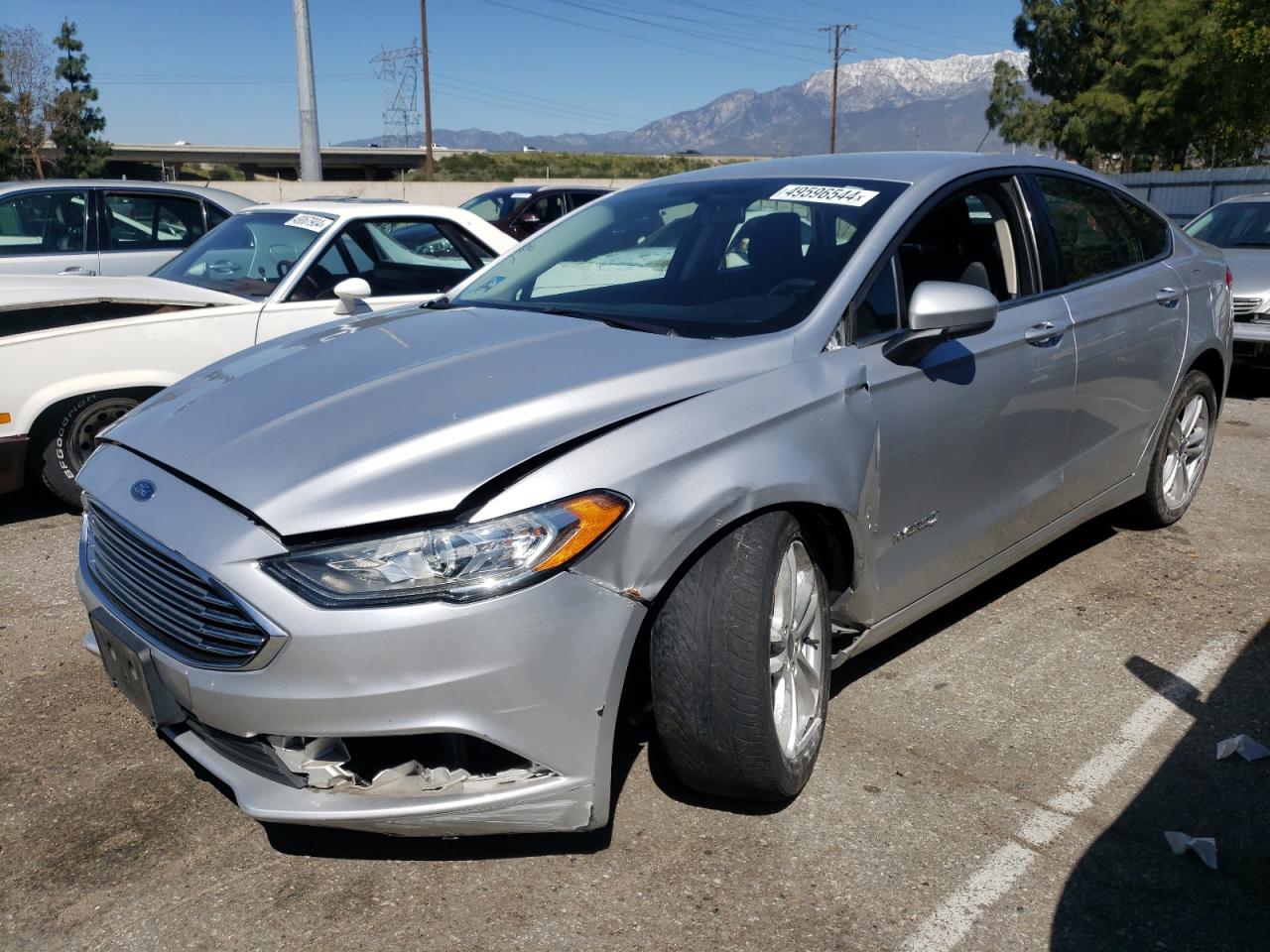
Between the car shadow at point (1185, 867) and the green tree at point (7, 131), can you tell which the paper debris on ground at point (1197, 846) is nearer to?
the car shadow at point (1185, 867)

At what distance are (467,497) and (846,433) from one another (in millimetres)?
1108

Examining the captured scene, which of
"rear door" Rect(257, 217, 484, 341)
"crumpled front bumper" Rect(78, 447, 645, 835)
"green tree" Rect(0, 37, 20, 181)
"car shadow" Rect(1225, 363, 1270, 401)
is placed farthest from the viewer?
"green tree" Rect(0, 37, 20, 181)

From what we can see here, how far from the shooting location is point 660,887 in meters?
2.64

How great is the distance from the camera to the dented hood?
237 cm

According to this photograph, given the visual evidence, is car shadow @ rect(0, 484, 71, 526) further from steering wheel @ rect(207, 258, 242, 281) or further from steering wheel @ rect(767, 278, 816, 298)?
steering wheel @ rect(767, 278, 816, 298)

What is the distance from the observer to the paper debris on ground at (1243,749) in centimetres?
325

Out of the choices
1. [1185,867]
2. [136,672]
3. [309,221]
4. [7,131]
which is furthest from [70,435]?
[7,131]

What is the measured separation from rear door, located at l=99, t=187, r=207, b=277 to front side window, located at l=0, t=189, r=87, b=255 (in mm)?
186

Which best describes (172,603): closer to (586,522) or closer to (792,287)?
(586,522)

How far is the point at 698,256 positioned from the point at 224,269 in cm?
368

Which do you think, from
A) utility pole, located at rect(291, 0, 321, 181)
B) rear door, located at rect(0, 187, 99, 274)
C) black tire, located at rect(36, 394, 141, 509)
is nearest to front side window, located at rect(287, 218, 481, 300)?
black tire, located at rect(36, 394, 141, 509)

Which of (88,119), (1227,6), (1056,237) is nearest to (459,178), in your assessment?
(88,119)

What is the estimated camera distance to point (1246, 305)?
837 cm

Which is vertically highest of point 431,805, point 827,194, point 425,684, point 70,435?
point 827,194
